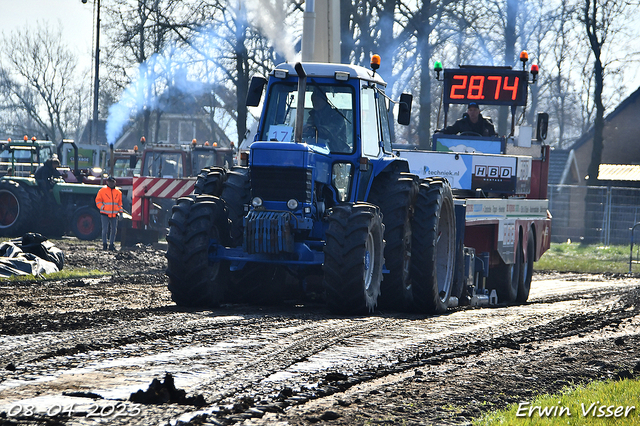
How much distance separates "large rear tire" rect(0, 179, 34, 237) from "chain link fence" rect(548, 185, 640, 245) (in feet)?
56.5

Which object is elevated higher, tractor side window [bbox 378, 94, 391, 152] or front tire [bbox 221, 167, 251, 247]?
tractor side window [bbox 378, 94, 391, 152]

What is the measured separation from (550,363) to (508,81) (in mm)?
9992

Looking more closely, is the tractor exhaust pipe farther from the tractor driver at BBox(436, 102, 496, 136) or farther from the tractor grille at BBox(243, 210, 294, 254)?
the tractor driver at BBox(436, 102, 496, 136)

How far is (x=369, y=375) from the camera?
5984mm

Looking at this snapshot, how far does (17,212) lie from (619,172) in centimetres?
2725

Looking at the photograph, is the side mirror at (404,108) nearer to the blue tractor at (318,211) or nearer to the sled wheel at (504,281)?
the blue tractor at (318,211)

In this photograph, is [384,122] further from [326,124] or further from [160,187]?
[160,187]

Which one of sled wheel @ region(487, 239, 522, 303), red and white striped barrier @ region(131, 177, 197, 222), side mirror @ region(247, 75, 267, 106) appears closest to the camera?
side mirror @ region(247, 75, 267, 106)

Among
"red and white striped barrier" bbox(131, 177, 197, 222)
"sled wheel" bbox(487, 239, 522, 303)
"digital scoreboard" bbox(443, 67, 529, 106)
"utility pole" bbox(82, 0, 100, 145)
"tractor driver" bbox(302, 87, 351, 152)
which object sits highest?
"utility pole" bbox(82, 0, 100, 145)

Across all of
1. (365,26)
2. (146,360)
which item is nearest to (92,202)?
(365,26)

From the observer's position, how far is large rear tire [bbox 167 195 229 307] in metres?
9.18

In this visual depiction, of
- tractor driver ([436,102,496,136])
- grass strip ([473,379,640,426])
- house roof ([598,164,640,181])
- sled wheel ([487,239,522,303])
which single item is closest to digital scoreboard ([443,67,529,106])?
tractor driver ([436,102,496,136])

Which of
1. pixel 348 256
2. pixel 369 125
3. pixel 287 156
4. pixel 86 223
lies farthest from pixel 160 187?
pixel 348 256

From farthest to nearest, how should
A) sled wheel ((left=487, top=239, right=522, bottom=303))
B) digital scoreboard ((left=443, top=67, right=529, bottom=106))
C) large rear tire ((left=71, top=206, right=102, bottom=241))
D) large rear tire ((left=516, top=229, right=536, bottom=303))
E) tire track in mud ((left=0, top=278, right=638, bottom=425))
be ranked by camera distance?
large rear tire ((left=71, top=206, right=102, bottom=241)), digital scoreboard ((left=443, top=67, right=529, bottom=106)), large rear tire ((left=516, top=229, right=536, bottom=303)), sled wheel ((left=487, top=239, right=522, bottom=303)), tire track in mud ((left=0, top=278, right=638, bottom=425))
